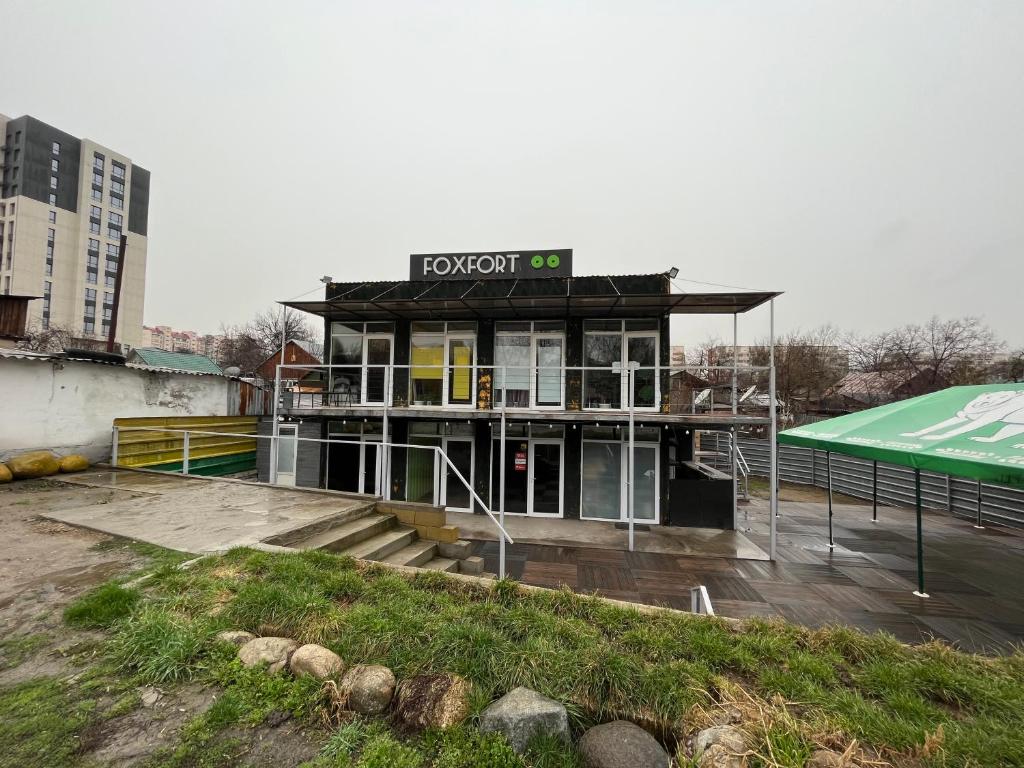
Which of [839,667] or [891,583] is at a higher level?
[839,667]

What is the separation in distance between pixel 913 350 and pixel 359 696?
122ft

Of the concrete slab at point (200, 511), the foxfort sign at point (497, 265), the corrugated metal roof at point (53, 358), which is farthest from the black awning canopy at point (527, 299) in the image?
the concrete slab at point (200, 511)

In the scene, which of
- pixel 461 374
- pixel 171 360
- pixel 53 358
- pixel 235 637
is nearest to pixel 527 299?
pixel 461 374

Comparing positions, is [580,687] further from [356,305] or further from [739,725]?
[356,305]

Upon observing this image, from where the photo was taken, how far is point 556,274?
10719 mm

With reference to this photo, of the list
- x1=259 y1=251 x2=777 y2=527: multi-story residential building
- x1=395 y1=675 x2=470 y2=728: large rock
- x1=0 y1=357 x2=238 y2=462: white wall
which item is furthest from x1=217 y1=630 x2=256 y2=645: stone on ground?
x1=0 y1=357 x2=238 y2=462: white wall

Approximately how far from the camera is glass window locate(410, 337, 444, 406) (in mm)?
10812

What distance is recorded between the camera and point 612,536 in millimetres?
8641

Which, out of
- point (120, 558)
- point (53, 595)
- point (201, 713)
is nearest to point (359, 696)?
point (201, 713)

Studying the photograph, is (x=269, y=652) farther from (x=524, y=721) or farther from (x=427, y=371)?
Result: (x=427, y=371)

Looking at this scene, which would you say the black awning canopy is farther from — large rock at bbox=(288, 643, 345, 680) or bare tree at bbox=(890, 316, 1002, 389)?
bare tree at bbox=(890, 316, 1002, 389)

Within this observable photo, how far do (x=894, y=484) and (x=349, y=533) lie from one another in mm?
15564

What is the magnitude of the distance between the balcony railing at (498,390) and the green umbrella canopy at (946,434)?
99.2 inches

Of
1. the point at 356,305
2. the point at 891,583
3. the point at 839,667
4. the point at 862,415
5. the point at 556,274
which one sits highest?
the point at 556,274
